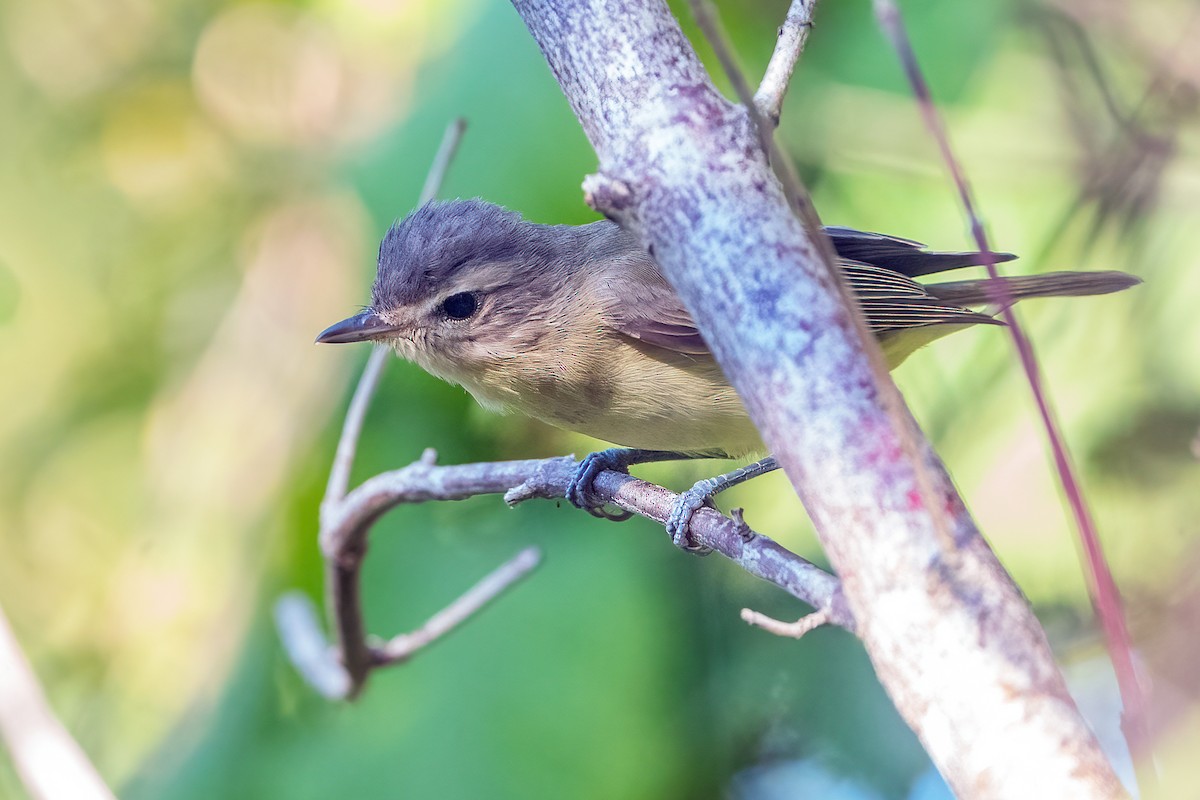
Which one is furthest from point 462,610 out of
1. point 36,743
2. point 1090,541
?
point 1090,541

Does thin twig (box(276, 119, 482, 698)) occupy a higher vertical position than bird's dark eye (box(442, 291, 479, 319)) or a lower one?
lower

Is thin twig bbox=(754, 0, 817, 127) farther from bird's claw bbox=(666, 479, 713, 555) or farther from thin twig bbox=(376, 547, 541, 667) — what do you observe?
thin twig bbox=(376, 547, 541, 667)

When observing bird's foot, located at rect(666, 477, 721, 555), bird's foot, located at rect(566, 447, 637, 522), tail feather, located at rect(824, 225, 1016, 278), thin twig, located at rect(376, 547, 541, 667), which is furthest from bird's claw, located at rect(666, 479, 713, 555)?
tail feather, located at rect(824, 225, 1016, 278)

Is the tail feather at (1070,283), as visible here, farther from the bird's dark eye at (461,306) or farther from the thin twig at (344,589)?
the thin twig at (344,589)

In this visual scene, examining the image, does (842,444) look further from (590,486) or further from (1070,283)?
(1070,283)

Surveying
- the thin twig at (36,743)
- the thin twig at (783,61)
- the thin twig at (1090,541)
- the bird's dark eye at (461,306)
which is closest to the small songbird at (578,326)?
the bird's dark eye at (461,306)

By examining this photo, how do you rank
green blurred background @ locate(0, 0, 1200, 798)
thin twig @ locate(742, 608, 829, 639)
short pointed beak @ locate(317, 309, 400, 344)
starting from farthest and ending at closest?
1. green blurred background @ locate(0, 0, 1200, 798)
2. short pointed beak @ locate(317, 309, 400, 344)
3. thin twig @ locate(742, 608, 829, 639)

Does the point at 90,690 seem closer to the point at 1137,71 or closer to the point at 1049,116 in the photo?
the point at 1049,116
